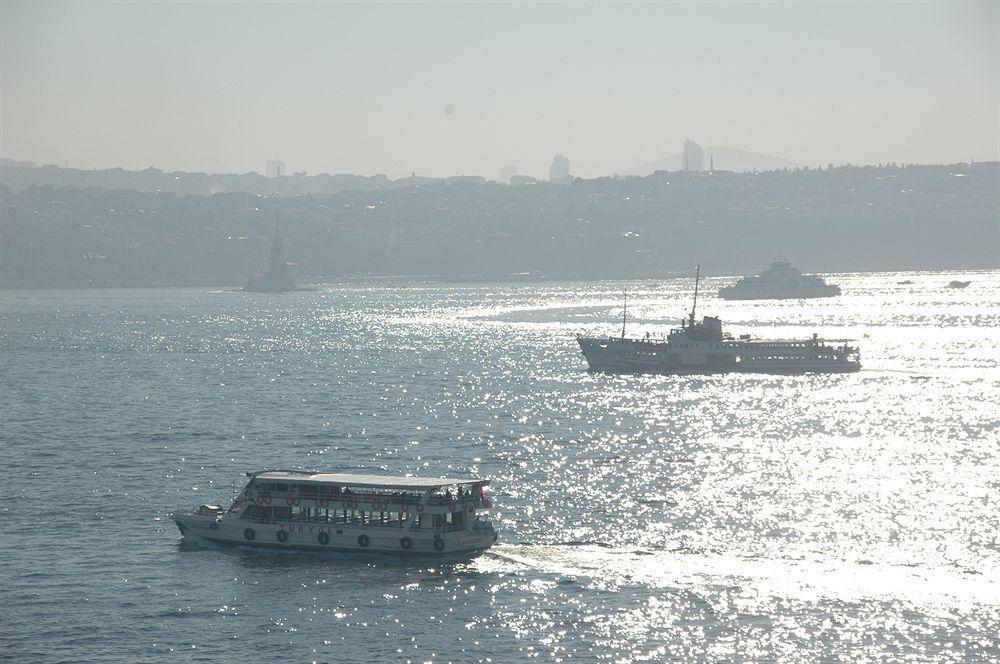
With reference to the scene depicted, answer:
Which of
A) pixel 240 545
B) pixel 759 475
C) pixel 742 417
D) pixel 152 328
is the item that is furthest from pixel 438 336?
pixel 240 545

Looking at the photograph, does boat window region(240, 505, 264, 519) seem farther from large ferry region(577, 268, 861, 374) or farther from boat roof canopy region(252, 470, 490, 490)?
large ferry region(577, 268, 861, 374)

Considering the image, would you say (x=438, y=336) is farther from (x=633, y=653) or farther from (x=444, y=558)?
(x=633, y=653)

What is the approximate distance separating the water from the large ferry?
2.42m

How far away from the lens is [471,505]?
47938mm

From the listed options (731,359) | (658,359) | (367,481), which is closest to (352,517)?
(367,481)

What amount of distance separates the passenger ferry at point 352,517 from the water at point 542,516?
2.64 feet

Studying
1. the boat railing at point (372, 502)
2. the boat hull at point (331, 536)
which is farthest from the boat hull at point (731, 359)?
the boat hull at point (331, 536)

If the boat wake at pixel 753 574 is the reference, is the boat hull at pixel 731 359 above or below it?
above

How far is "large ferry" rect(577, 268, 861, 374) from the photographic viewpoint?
368 feet

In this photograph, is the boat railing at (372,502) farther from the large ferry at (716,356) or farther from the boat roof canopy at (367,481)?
the large ferry at (716,356)

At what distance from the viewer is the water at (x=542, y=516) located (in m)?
39.3

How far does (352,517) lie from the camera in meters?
48.7

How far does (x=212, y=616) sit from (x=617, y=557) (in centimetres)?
1364

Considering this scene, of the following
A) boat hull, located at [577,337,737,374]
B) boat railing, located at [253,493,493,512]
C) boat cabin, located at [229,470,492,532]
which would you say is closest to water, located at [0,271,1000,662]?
boat cabin, located at [229,470,492,532]
